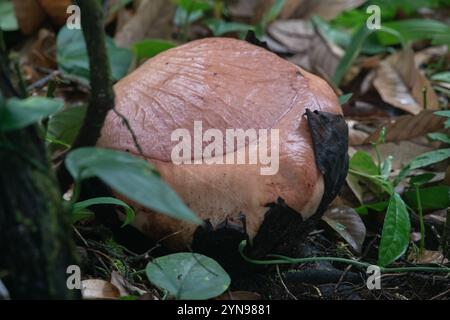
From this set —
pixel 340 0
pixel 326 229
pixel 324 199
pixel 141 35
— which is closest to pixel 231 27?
pixel 141 35

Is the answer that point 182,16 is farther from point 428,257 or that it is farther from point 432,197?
point 428,257

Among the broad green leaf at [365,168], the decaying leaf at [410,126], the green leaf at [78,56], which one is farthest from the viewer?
the decaying leaf at [410,126]

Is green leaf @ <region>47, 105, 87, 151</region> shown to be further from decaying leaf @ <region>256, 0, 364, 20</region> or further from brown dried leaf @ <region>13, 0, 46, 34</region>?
decaying leaf @ <region>256, 0, 364, 20</region>

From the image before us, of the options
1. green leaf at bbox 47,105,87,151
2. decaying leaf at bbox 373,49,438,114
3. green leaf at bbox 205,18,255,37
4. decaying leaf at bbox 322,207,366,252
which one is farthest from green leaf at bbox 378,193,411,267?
green leaf at bbox 205,18,255,37

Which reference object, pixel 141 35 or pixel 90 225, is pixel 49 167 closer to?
pixel 90 225

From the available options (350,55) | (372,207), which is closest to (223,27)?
(350,55)

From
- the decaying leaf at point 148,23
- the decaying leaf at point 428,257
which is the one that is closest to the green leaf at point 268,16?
the decaying leaf at point 148,23

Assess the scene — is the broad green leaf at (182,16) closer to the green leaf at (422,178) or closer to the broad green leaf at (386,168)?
the broad green leaf at (386,168)
